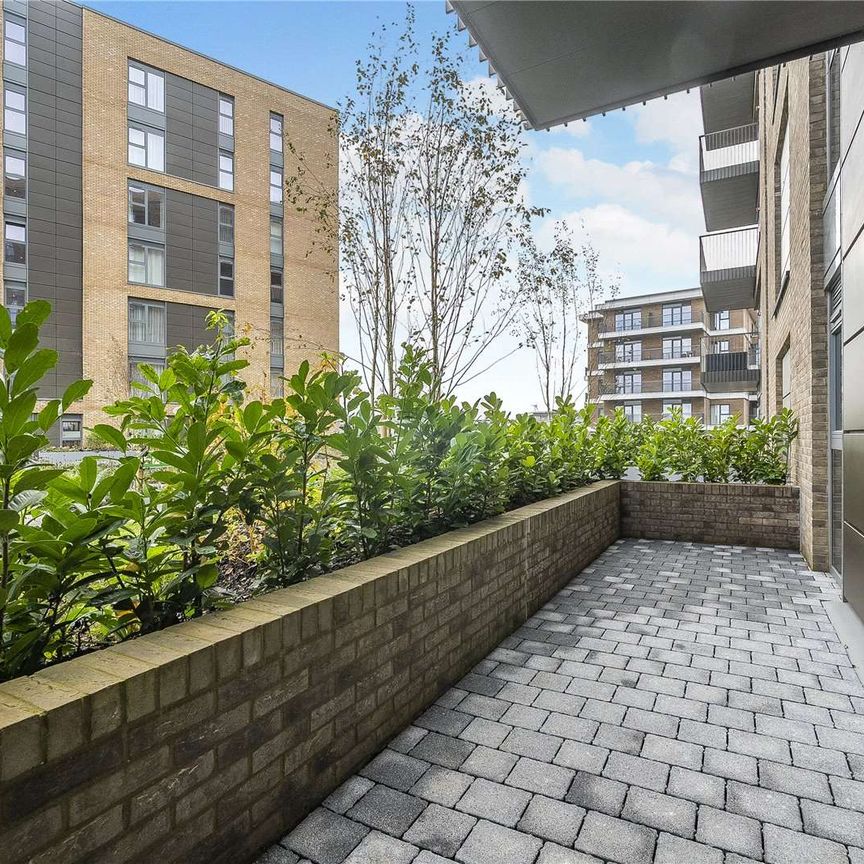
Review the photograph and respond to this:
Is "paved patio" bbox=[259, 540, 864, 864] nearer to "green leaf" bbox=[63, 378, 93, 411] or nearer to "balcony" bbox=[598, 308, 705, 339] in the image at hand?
"green leaf" bbox=[63, 378, 93, 411]

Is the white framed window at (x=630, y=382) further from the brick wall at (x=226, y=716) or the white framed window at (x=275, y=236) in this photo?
the brick wall at (x=226, y=716)

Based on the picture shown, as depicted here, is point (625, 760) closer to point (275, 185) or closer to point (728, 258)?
point (728, 258)

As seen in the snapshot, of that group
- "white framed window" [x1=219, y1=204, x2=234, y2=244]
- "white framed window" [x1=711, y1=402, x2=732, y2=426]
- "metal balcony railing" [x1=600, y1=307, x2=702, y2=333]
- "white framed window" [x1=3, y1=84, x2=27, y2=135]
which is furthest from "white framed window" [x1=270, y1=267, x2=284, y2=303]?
"white framed window" [x1=711, y1=402, x2=732, y2=426]

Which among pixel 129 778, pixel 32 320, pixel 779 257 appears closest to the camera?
pixel 129 778

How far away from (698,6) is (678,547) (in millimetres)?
5718

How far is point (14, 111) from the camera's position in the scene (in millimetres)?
21172

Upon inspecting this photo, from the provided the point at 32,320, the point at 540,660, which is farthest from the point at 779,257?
the point at 32,320

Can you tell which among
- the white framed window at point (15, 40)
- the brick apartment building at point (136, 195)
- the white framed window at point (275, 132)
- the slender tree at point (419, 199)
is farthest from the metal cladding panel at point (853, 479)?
the white framed window at point (275, 132)

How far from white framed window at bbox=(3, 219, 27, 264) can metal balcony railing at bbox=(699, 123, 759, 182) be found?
21.8 meters

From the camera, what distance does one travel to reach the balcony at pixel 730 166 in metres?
12.5

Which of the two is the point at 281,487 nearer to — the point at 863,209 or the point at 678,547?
the point at 863,209

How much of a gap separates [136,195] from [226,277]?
4473 mm

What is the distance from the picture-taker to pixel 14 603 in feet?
5.35

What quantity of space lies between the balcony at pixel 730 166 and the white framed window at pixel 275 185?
19455 millimetres
